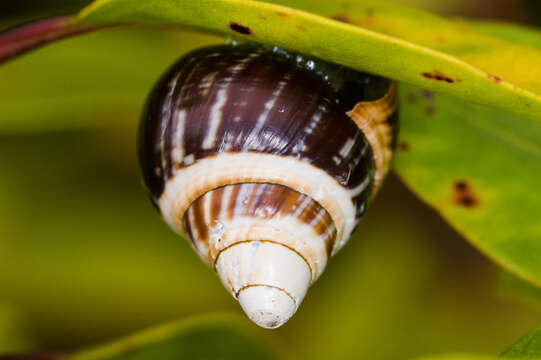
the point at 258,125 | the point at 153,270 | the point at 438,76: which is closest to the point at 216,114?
the point at 258,125

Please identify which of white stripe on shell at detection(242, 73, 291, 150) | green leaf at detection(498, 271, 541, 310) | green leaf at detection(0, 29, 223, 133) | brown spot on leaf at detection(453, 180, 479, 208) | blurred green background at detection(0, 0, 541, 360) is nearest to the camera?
white stripe on shell at detection(242, 73, 291, 150)

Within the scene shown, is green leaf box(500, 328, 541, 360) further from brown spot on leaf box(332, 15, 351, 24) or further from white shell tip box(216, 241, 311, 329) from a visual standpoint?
brown spot on leaf box(332, 15, 351, 24)

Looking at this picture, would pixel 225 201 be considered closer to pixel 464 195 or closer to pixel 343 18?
pixel 343 18

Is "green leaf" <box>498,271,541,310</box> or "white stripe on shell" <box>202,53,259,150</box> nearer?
"white stripe on shell" <box>202,53,259,150</box>

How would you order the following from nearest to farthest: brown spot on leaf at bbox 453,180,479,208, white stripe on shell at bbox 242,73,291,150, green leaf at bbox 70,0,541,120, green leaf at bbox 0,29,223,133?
green leaf at bbox 70,0,541,120 → white stripe on shell at bbox 242,73,291,150 → brown spot on leaf at bbox 453,180,479,208 → green leaf at bbox 0,29,223,133

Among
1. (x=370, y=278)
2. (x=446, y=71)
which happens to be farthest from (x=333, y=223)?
(x=370, y=278)

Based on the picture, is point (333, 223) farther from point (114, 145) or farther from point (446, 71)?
point (114, 145)

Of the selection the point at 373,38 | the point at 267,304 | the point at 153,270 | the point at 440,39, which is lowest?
the point at 267,304

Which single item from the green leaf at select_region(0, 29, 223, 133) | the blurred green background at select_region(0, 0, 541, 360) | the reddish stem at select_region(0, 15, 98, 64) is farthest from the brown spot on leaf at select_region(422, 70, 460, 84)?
the blurred green background at select_region(0, 0, 541, 360)
